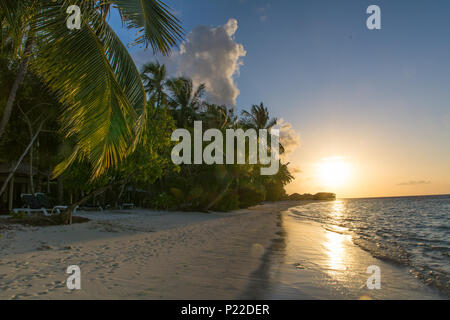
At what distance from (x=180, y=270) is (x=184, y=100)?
72.8 ft

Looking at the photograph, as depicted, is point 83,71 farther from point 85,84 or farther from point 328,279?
point 328,279

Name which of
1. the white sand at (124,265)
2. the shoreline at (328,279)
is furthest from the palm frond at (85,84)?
the shoreline at (328,279)

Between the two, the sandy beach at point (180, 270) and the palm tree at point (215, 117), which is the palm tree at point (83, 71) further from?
the palm tree at point (215, 117)

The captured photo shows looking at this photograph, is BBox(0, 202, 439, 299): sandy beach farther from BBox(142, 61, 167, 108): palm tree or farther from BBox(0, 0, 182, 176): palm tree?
BBox(142, 61, 167, 108): palm tree

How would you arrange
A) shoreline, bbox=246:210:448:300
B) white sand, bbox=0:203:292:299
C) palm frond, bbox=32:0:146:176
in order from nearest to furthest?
white sand, bbox=0:203:292:299 < shoreline, bbox=246:210:448:300 < palm frond, bbox=32:0:146:176

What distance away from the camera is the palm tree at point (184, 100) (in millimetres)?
24188

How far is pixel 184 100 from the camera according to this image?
25.1 meters

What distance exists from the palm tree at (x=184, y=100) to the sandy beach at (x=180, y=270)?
18.0 metres

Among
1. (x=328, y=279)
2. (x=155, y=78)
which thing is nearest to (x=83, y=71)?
(x=328, y=279)

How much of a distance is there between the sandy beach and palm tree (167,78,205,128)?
709 inches

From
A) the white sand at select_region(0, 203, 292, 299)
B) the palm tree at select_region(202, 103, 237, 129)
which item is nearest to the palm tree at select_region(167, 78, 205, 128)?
the palm tree at select_region(202, 103, 237, 129)

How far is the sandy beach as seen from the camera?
11.2ft

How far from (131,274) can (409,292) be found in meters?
4.15
